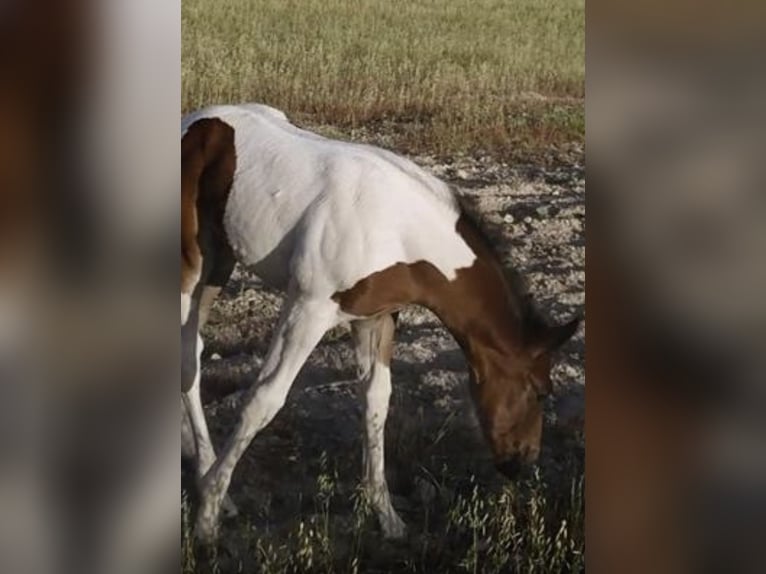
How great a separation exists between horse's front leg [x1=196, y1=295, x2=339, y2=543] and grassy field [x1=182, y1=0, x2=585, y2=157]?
0.60 meters

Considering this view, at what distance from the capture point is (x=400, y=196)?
428 cm

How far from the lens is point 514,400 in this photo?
4406 millimetres

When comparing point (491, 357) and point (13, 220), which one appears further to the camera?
point (491, 357)

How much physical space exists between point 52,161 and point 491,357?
4.84ft

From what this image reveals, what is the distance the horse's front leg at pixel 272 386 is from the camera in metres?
4.27

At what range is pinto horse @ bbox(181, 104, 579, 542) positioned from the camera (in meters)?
4.25

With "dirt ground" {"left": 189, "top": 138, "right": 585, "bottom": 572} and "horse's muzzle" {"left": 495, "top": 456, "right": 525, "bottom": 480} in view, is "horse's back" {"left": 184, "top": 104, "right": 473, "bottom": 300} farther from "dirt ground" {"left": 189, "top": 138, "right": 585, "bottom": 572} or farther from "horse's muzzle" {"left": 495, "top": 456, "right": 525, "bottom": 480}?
"horse's muzzle" {"left": 495, "top": 456, "right": 525, "bottom": 480}

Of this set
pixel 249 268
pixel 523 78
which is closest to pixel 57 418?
pixel 249 268

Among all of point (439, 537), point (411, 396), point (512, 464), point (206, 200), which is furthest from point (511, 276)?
point (206, 200)

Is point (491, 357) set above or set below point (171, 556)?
above

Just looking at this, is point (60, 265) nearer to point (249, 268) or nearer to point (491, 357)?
point (249, 268)

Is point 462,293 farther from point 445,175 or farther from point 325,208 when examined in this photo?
point 325,208

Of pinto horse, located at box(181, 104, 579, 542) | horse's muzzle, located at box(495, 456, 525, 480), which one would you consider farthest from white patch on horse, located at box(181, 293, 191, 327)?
horse's muzzle, located at box(495, 456, 525, 480)

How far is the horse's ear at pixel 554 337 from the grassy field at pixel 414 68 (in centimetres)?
57
